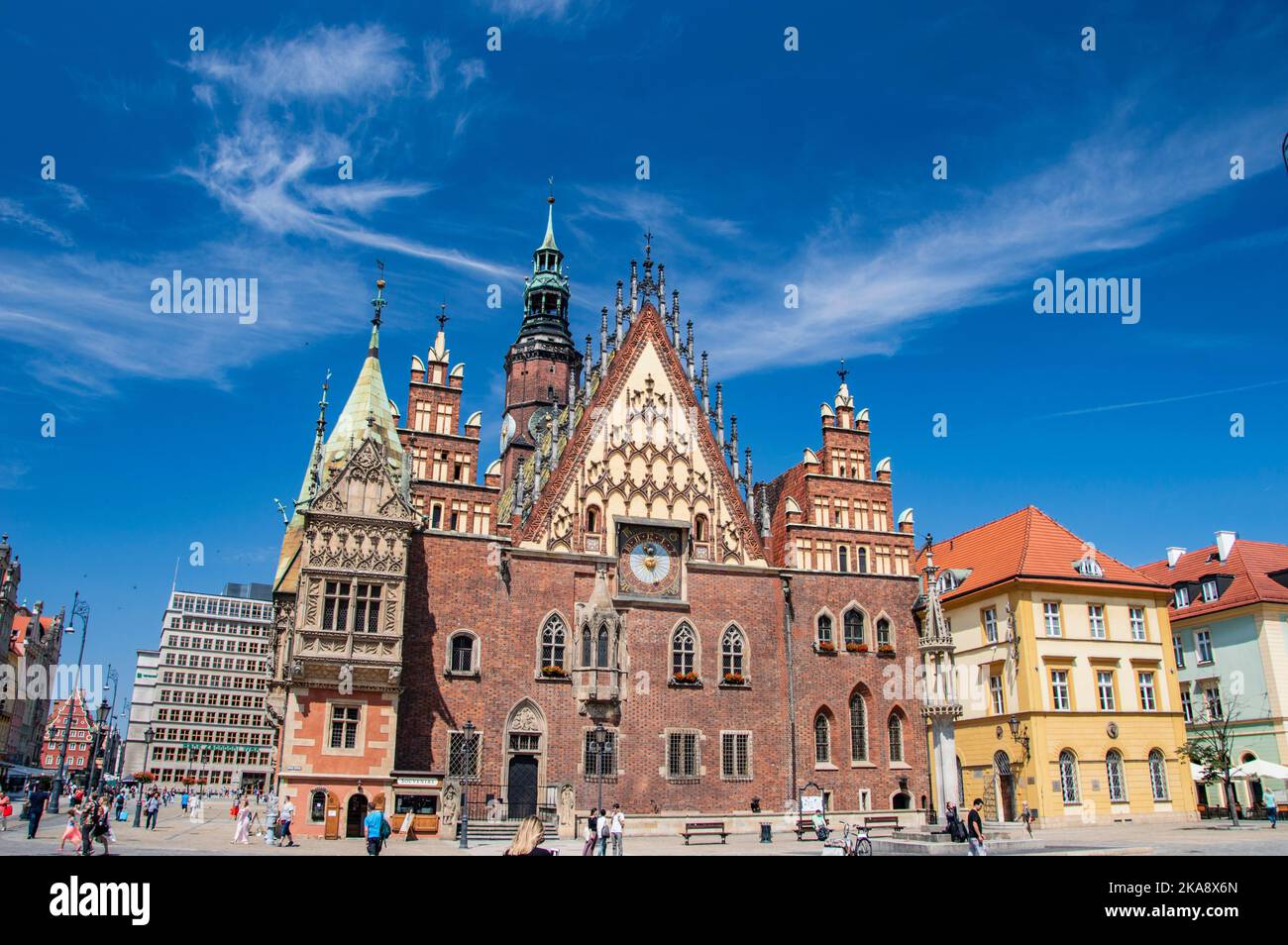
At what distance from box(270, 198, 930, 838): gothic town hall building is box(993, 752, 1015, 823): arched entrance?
10.6ft

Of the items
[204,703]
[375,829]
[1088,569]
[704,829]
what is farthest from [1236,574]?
[204,703]

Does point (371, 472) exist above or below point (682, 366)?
below

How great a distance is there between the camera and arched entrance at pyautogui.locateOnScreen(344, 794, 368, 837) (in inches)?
1345

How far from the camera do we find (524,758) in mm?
38219

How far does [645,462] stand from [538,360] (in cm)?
1811

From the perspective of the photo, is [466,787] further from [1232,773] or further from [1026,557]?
[1232,773]

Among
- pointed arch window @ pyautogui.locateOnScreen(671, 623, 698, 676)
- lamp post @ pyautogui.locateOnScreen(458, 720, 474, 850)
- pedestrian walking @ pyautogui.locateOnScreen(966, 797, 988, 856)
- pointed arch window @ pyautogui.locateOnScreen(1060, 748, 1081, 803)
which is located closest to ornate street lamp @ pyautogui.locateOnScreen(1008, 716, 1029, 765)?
pointed arch window @ pyautogui.locateOnScreen(1060, 748, 1081, 803)

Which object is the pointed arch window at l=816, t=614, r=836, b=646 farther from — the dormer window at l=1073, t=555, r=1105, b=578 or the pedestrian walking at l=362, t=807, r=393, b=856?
the pedestrian walking at l=362, t=807, r=393, b=856

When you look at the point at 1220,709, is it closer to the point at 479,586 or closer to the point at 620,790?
the point at 620,790

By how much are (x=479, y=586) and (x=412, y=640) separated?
3.52m

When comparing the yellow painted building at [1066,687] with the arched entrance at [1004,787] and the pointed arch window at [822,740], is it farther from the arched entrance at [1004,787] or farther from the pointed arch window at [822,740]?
the pointed arch window at [822,740]
